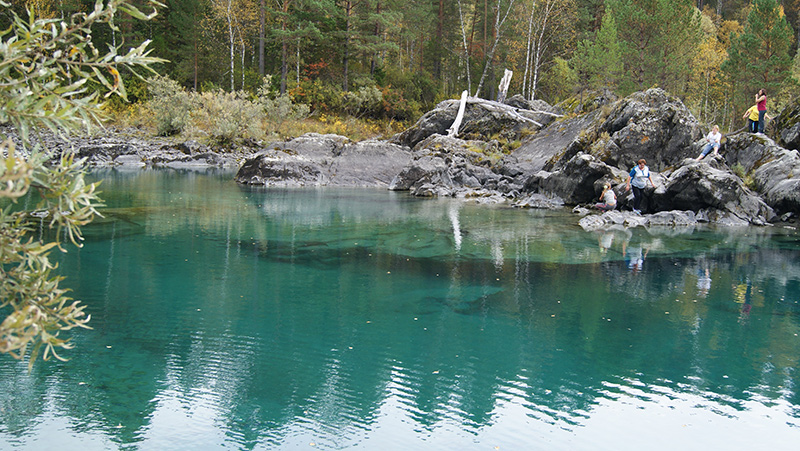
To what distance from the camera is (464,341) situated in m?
8.86

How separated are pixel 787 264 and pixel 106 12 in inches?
613

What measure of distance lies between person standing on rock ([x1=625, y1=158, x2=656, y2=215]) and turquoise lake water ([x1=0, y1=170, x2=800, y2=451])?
5.56 metres

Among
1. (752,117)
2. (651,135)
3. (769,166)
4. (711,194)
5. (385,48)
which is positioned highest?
(385,48)

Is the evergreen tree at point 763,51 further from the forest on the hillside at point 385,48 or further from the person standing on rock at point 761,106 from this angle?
the person standing on rock at point 761,106

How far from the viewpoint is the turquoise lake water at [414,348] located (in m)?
6.28

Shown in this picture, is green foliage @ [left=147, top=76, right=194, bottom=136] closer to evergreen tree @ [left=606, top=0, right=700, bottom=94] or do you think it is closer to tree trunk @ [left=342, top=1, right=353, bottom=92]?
tree trunk @ [left=342, top=1, right=353, bottom=92]

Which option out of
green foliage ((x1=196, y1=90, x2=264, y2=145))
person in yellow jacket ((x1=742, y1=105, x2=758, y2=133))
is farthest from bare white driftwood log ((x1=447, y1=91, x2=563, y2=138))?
green foliage ((x1=196, y1=90, x2=264, y2=145))

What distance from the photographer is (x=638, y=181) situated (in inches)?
858

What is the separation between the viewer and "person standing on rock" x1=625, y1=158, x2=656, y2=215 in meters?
21.8

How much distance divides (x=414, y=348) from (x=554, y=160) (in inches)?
870

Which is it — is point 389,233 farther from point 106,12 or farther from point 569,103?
point 569,103

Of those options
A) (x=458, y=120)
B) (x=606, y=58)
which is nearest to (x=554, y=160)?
(x=458, y=120)

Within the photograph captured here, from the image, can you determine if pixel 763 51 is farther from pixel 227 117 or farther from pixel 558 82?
pixel 227 117

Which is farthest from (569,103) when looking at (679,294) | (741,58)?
(679,294)
